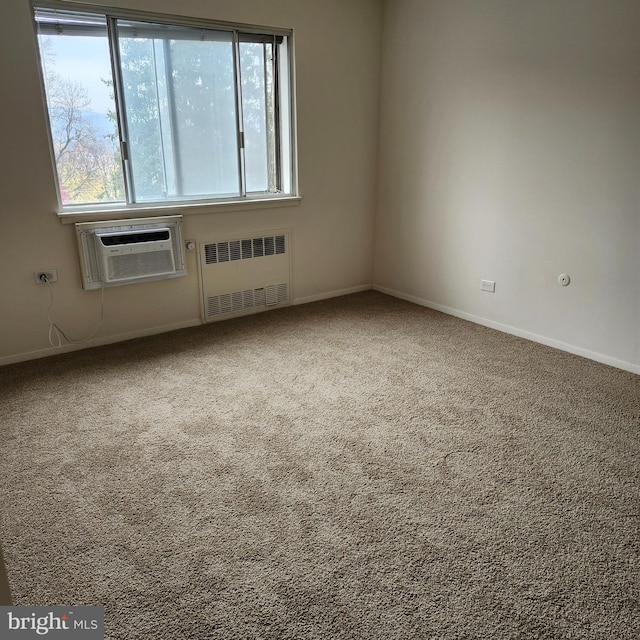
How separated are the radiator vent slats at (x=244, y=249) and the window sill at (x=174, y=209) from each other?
266mm

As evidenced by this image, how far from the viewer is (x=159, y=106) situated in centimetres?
372

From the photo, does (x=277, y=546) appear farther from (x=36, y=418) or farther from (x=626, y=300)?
(x=626, y=300)

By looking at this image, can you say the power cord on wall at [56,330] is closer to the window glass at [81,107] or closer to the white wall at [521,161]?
the window glass at [81,107]

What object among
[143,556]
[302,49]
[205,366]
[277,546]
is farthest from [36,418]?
[302,49]

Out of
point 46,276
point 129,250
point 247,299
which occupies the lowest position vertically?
point 247,299

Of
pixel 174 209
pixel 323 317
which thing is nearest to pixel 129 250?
pixel 174 209

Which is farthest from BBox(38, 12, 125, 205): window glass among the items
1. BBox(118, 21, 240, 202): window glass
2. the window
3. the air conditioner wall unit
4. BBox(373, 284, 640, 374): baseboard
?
BBox(373, 284, 640, 374): baseboard

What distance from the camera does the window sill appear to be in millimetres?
3494

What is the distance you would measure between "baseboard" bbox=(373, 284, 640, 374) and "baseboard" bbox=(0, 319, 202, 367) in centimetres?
196

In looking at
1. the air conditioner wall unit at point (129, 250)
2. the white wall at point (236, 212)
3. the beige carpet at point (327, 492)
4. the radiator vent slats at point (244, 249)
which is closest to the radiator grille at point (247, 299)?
the white wall at point (236, 212)

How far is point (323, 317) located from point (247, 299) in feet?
2.21

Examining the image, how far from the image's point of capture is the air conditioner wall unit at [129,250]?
3535mm

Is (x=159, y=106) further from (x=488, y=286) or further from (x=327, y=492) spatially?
(x=327, y=492)

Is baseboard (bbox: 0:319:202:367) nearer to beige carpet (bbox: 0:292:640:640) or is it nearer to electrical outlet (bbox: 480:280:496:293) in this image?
beige carpet (bbox: 0:292:640:640)
